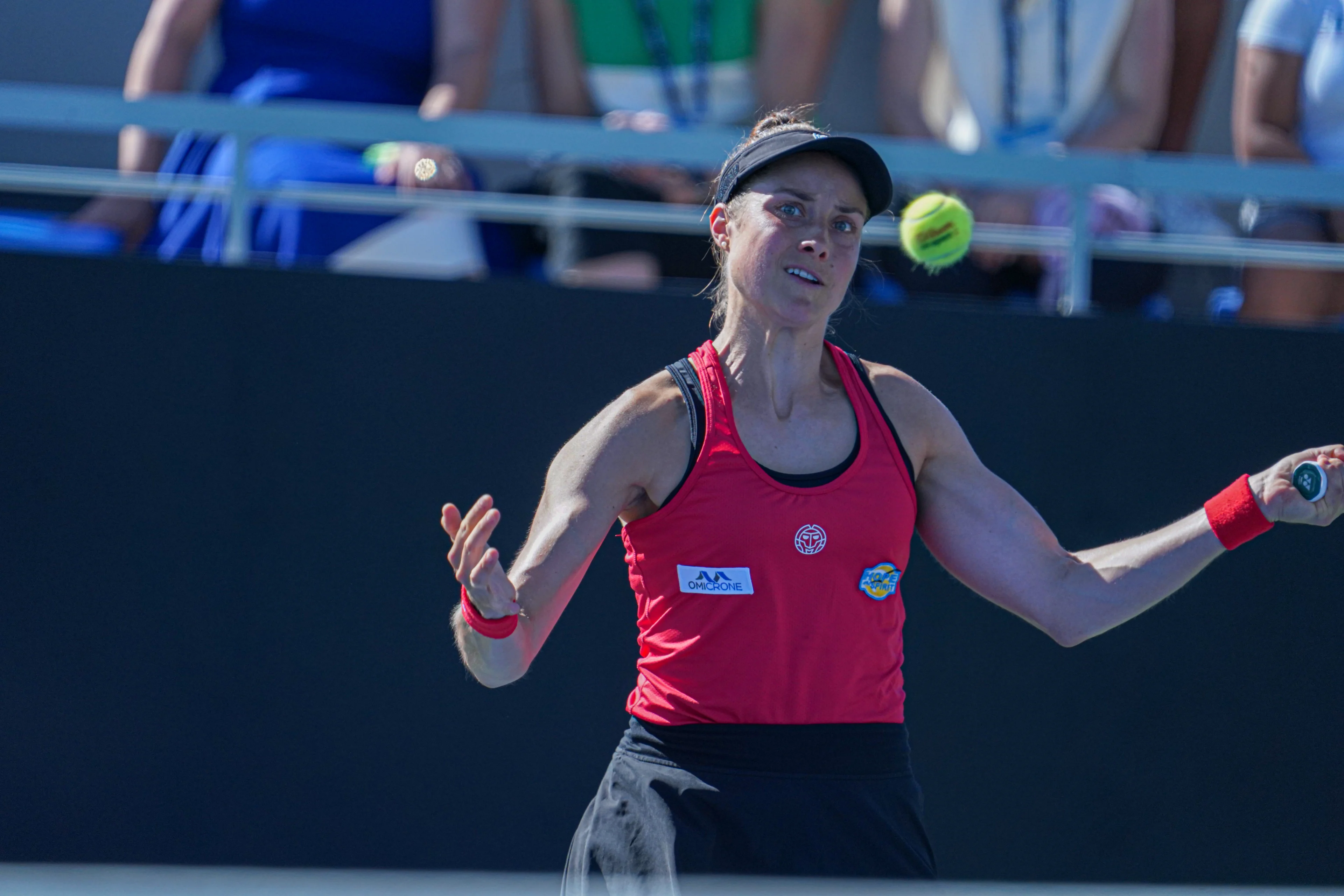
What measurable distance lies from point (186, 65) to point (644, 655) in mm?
2730

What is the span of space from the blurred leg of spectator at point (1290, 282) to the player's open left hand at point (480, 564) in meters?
2.88

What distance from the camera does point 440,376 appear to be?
3.58 metres

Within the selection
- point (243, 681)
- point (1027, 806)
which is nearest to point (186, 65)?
point (243, 681)

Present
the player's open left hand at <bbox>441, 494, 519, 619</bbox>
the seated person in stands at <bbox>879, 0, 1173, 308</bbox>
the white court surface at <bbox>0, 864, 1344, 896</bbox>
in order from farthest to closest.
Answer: the seated person in stands at <bbox>879, 0, 1173, 308</bbox>, the player's open left hand at <bbox>441, 494, 519, 619</bbox>, the white court surface at <bbox>0, 864, 1344, 896</bbox>

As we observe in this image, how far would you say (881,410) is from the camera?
7.88 feet

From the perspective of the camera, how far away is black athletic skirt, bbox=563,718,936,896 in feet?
7.22

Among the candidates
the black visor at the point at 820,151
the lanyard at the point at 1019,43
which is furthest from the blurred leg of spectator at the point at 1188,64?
the black visor at the point at 820,151

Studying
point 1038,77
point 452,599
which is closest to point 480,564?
point 452,599

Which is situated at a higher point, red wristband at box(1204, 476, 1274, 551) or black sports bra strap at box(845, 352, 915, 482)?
black sports bra strap at box(845, 352, 915, 482)

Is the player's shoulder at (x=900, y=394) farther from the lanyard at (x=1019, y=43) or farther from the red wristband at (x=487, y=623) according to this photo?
the lanyard at (x=1019, y=43)

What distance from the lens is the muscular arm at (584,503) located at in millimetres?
2209

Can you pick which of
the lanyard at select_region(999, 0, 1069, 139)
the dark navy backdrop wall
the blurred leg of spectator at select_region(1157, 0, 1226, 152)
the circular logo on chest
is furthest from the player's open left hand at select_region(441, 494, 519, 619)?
the blurred leg of spectator at select_region(1157, 0, 1226, 152)

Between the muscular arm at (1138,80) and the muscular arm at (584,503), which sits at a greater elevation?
the muscular arm at (1138,80)

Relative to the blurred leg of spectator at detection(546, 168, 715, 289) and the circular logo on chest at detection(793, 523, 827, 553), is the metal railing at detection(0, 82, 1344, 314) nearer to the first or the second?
the blurred leg of spectator at detection(546, 168, 715, 289)
